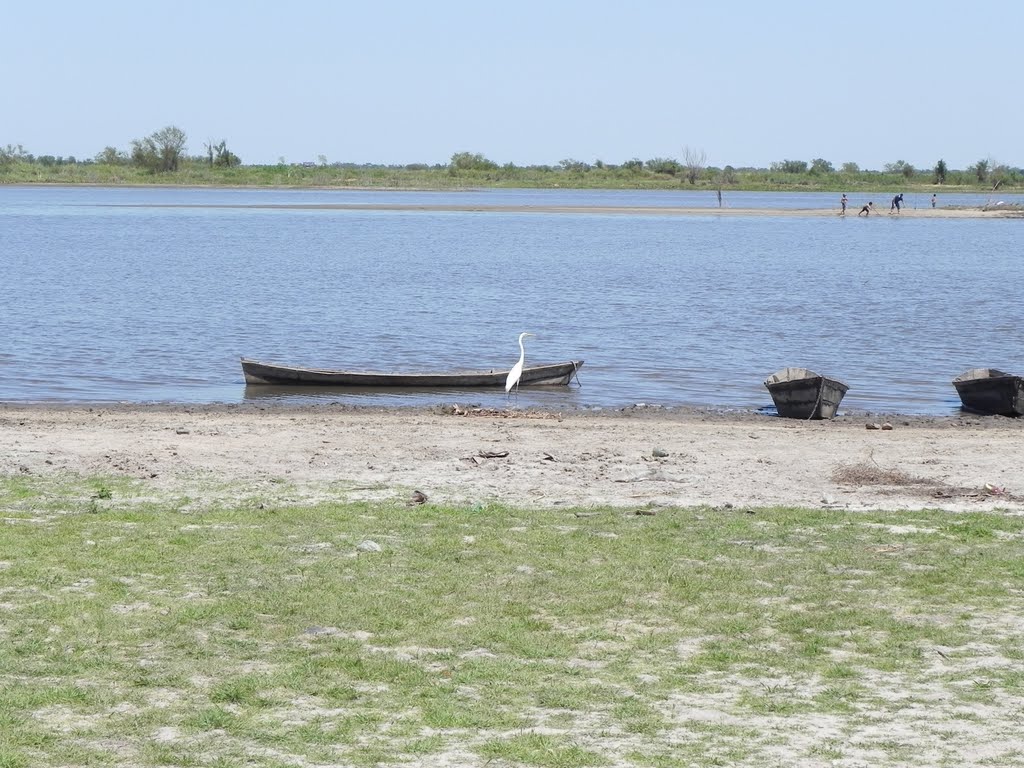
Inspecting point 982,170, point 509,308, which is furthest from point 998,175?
point 509,308

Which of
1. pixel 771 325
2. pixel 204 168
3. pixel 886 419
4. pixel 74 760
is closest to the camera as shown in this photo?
pixel 74 760

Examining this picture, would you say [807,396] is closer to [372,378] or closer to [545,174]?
[372,378]

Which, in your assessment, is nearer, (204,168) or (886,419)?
(886,419)

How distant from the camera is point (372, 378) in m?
26.6

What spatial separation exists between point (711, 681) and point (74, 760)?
3797 mm

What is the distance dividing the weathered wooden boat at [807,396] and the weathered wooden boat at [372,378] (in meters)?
5.40

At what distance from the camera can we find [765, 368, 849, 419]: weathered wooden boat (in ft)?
75.6

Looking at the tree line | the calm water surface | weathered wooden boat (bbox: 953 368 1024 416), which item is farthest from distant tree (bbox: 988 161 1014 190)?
weathered wooden boat (bbox: 953 368 1024 416)

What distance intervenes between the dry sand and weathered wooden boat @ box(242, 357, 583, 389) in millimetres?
3835

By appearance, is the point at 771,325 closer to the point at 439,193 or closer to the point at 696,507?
the point at 696,507

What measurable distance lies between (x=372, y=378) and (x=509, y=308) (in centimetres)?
1763

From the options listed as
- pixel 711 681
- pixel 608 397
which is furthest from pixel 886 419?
pixel 711 681

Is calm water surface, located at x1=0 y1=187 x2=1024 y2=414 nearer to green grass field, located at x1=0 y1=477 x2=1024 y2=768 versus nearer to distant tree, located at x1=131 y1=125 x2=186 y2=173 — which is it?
green grass field, located at x1=0 y1=477 x2=1024 y2=768

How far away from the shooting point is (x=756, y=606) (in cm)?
1009
